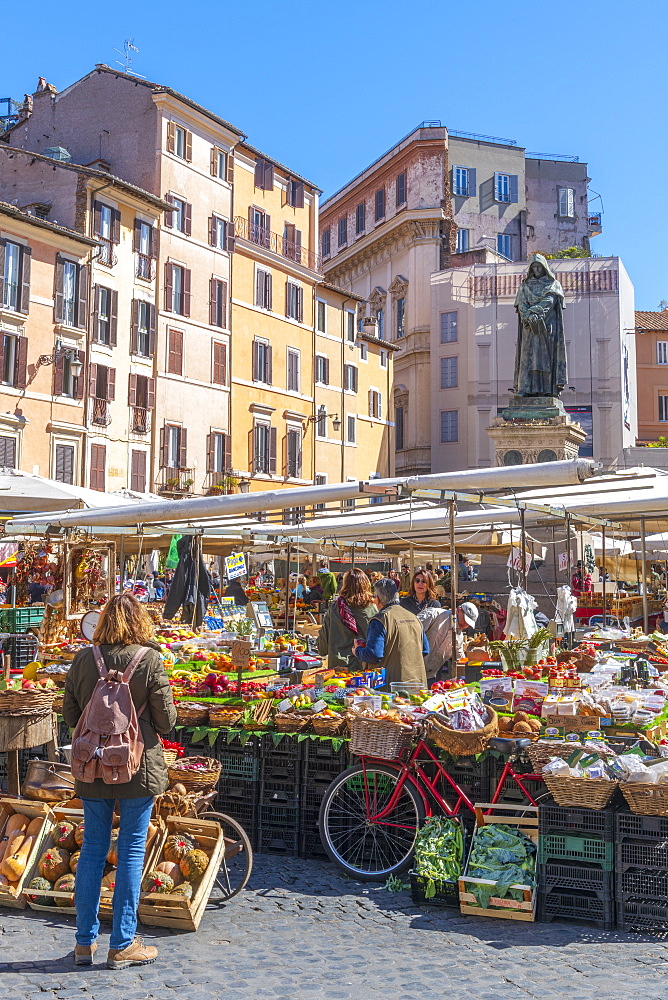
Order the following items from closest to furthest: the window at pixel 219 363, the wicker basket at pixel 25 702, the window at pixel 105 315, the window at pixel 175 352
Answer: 1. the wicker basket at pixel 25 702
2. the window at pixel 105 315
3. the window at pixel 175 352
4. the window at pixel 219 363

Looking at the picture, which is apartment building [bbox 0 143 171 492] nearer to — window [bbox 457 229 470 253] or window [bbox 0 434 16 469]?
window [bbox 0 434 16 469]

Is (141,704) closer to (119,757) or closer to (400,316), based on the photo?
(119,757)

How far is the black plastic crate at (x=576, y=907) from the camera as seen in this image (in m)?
5.56

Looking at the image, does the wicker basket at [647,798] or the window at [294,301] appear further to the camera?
the window at [294,301]

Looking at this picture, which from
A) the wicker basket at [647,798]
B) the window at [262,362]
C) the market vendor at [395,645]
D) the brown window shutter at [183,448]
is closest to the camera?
the wicker basket at [647,798]

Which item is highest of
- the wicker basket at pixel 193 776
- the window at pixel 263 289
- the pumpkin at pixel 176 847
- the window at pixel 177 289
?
the window at pixel 263 289

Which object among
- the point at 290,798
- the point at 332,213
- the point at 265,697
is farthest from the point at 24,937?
the point at 332,213

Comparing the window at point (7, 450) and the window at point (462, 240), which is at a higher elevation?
the window at point (462, 240)

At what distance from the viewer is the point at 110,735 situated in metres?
4.97

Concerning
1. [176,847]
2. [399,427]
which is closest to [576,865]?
[176,847]

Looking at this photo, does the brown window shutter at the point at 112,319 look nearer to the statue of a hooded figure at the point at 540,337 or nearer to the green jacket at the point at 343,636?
the statue of a hooded figure at the point at 540,337

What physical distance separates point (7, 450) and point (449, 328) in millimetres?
25157

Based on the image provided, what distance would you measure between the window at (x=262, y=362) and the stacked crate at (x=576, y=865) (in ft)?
117

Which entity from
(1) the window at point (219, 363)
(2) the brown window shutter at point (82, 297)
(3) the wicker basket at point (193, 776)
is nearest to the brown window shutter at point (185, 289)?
(1) the window at point (219, 363)
